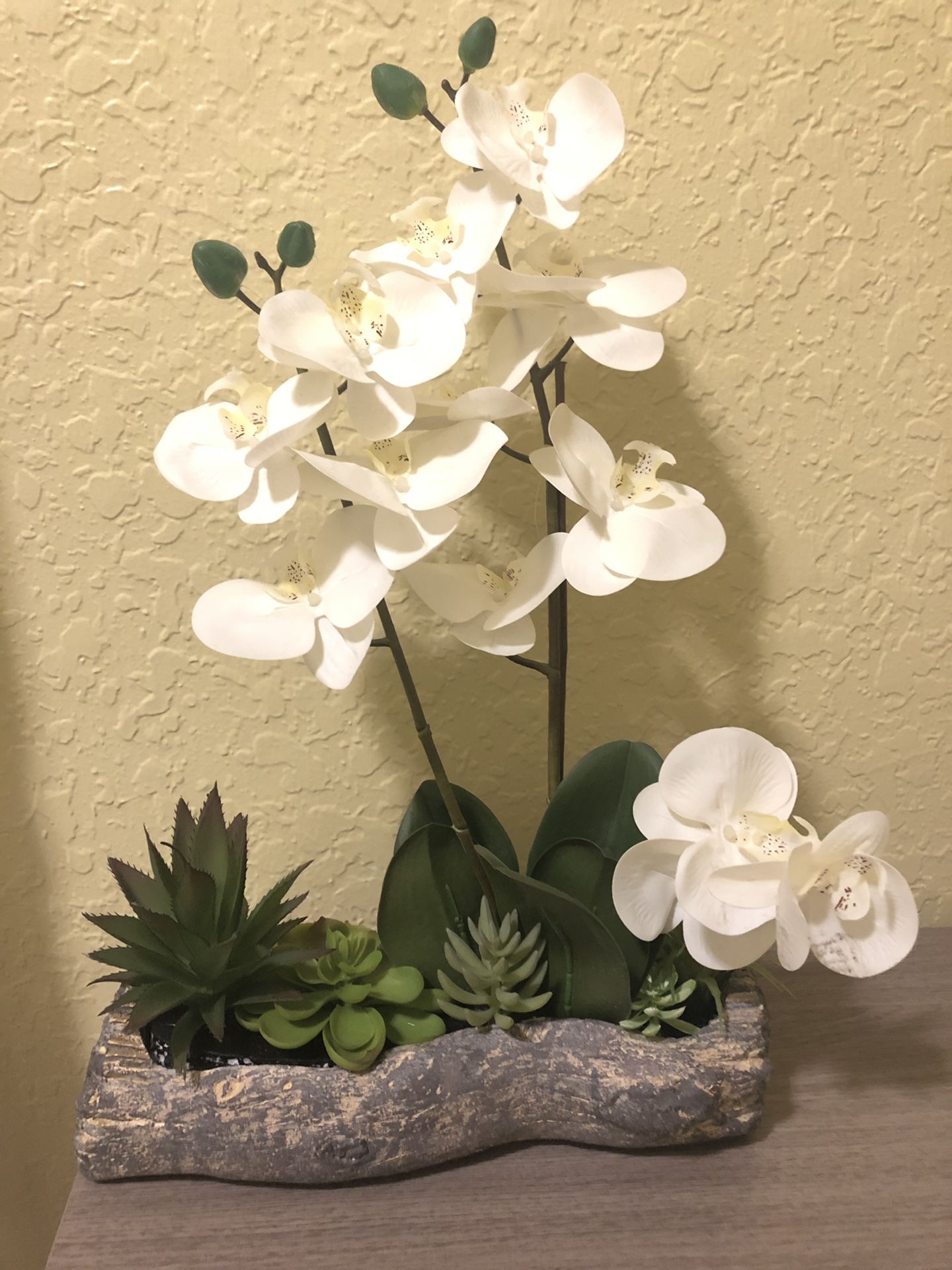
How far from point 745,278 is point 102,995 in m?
0.82

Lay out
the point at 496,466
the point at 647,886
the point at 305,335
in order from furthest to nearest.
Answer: the point at 496,466
the point at 647,886
the point at 305,335

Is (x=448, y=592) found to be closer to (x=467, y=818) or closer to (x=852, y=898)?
(x=467, y=818)

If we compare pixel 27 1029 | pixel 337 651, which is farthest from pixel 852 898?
pixel 27 1029

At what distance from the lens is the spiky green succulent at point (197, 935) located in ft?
1.91

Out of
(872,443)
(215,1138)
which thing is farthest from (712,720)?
(215,1138)

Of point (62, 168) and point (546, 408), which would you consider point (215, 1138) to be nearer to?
point (546, 408)

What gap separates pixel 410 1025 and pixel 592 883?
0.16 meters

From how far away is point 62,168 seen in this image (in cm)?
61

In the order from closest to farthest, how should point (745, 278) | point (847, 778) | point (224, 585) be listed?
point (224, 585) < point (745, 278) < point (847, 778)

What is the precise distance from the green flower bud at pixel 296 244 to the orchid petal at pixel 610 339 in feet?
0.50

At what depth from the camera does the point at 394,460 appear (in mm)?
507

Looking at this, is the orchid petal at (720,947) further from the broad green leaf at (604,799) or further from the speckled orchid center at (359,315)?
the speckled orchid center at (359,315)

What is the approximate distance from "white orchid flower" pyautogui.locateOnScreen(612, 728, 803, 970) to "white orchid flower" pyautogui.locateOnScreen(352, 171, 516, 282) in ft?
0.98

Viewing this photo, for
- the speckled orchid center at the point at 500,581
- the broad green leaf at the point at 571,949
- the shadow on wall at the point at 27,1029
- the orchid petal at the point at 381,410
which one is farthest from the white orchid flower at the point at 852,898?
the shadow on wall at the point at 27,1029
